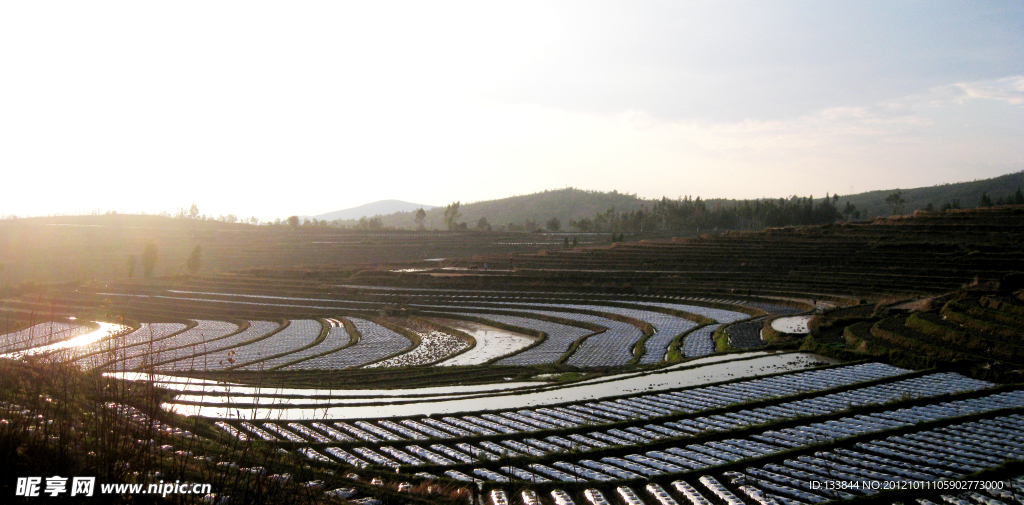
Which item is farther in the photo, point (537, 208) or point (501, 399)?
point (537, 208)

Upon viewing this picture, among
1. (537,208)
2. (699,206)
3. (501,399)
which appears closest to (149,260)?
(501,399)

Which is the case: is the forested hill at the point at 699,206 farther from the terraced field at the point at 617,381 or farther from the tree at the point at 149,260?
the terraced field at the point at 617,381

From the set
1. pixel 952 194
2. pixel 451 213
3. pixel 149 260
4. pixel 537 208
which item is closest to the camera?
pixel 149 260

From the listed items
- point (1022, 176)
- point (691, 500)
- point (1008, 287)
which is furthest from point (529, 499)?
point (1022, 176)

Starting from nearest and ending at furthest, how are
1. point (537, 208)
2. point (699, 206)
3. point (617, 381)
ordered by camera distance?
point (617, 381) < point (699, 206) < point (537, 208)

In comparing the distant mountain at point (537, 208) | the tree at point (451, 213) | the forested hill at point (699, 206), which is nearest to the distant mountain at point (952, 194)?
the forested hill at point (699, 206)

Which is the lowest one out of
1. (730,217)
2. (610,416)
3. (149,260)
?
(610,416)

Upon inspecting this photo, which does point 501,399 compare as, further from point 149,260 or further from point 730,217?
point 730,217

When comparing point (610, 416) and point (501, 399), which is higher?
point (610, 416)

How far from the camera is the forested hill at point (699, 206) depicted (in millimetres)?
97106

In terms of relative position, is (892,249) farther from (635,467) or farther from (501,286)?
(635,467)

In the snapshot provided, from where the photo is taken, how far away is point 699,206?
339 ft

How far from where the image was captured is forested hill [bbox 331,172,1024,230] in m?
97.1

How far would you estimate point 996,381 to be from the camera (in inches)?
532
